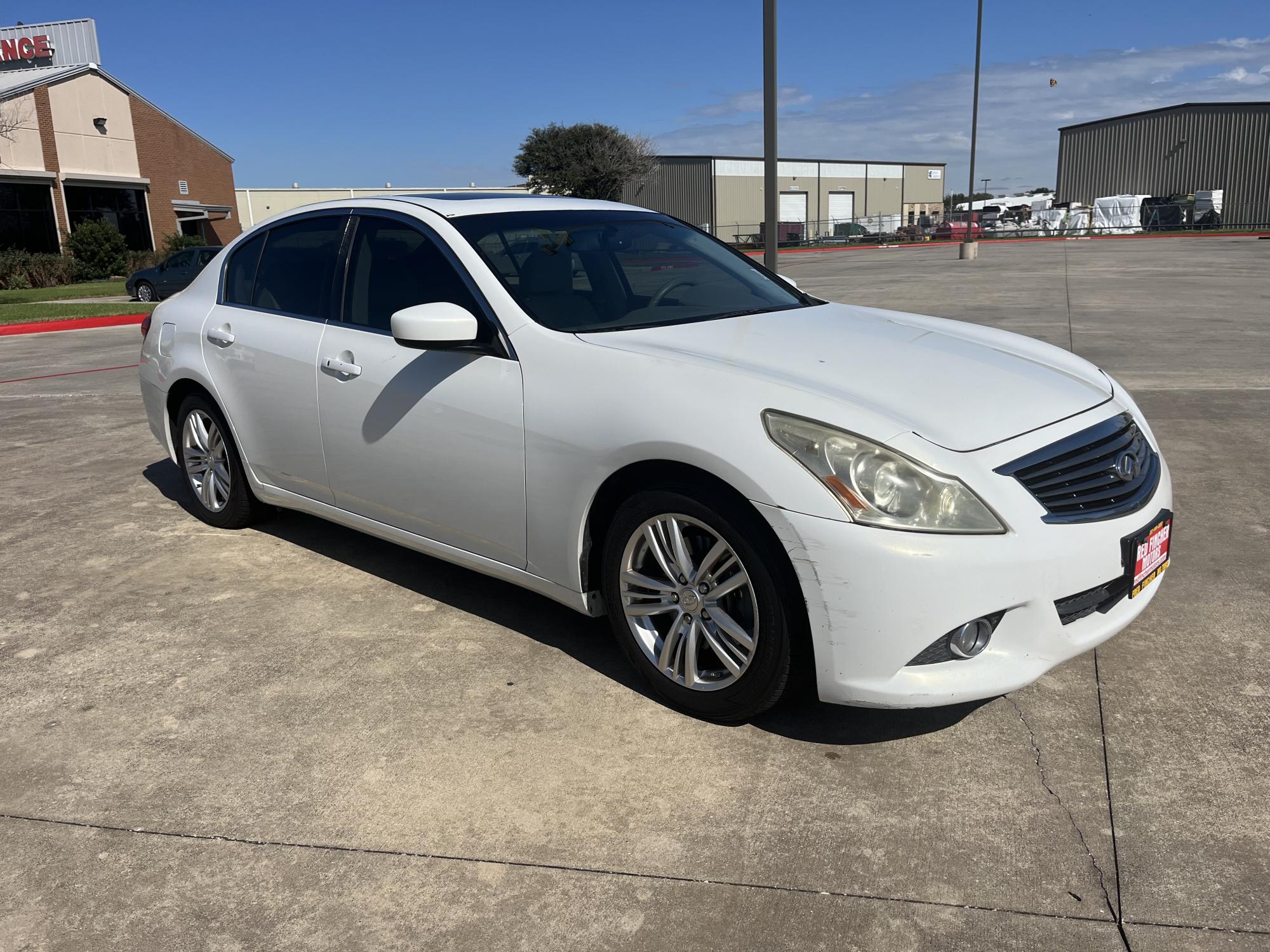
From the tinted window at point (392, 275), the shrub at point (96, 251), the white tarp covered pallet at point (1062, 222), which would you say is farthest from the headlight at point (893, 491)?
the white tarp covered pallet at point (1062, 222)

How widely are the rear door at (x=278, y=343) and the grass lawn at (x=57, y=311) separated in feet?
54.1

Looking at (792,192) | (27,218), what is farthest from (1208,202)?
(27,218)

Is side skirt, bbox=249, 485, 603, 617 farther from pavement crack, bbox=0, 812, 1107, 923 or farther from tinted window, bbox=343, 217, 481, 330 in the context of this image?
pavement crack, bbox=0, 812, 1107, 923

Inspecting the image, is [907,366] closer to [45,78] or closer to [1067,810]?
[1067,810]

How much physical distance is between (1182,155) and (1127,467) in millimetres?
72785

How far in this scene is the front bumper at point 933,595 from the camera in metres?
2.70

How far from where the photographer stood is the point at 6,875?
259cm

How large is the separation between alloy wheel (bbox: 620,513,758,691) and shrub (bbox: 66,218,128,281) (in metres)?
37.0

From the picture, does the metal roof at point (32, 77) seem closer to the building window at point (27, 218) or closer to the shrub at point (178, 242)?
the building window at point (27, 218)

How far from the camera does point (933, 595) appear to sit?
2.70 metres

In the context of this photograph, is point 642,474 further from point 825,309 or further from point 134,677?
point 134,677

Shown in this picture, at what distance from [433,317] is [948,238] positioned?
192 feet

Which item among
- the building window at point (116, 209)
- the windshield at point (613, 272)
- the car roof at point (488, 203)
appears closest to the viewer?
the windshield at point (613, 272)

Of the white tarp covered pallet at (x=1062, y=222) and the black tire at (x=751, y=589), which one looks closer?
the black tire at (x=751, y=589)
